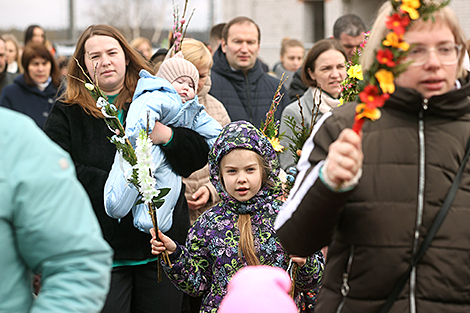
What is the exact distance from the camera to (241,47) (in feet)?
20.4

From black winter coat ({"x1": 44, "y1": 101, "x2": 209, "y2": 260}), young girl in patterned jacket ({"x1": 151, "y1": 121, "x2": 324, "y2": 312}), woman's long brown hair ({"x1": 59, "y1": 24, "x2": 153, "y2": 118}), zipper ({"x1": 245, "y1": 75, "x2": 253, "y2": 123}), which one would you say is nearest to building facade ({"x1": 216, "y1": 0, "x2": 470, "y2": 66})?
zipper ({"x1": 245, "y1": 75, "x2": 253, "y2": 123})

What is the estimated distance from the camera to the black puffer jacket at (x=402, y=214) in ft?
7.11

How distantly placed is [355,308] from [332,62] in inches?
143

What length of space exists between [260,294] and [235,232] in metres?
1.56

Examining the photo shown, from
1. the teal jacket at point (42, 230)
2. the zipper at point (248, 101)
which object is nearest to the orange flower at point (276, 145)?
the zipper at point (248, 101)

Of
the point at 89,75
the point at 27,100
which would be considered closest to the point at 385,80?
the point at 89,75

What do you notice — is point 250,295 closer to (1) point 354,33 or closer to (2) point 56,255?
(2) point 56,255

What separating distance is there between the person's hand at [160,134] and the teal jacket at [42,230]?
2056mm

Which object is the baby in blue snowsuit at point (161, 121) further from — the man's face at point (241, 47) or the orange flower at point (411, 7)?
the orange flower at point (411, 7)

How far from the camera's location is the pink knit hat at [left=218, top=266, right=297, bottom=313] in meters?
Answer: 2.00

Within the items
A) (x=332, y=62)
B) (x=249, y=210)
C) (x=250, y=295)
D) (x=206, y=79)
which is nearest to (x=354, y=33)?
(x=332, y=62)

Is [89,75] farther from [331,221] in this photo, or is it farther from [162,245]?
[331,221]

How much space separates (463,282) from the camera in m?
2.19

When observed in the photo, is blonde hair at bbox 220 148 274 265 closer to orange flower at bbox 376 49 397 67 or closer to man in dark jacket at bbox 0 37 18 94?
orange flower at bbox 376 49 397 67
